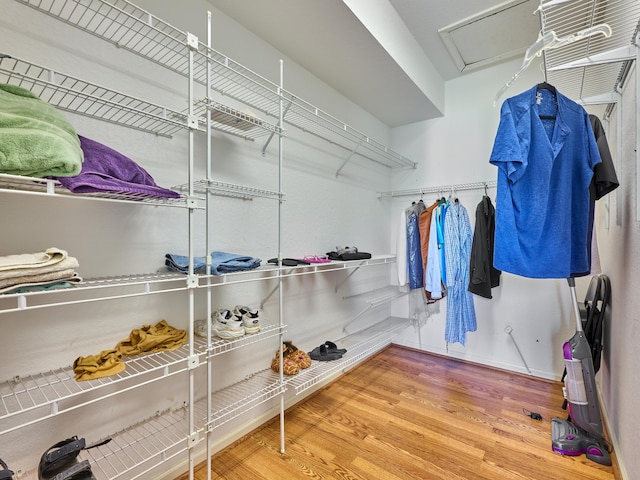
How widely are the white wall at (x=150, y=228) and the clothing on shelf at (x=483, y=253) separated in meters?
1.15

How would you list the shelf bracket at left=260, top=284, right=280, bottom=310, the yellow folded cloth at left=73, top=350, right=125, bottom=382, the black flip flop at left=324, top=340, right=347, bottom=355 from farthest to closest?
the black flip flop at left=324, top=340, right=347, bottom=355 → the shelf bracket at left=260, top=284, right=280, bottom=310 → the yellow folded cloth at left=73, top=350, right=125, bottom=382

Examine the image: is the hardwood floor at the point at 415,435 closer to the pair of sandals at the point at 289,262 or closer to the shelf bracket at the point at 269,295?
the shelf bracket at the point at 269,295

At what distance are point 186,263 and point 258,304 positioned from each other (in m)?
0.64

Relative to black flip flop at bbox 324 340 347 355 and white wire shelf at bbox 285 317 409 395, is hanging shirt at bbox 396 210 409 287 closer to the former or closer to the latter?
white wire shelf at bbox 285 317 409 395

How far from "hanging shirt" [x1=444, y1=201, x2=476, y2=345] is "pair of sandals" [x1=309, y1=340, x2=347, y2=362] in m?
1.01

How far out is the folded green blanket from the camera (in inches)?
29.7

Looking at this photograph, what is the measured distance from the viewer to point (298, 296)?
215cm

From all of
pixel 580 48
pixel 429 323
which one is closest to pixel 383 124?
pixel 580 48

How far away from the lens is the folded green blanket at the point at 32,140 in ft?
2.47

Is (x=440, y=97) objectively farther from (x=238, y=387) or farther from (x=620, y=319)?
(x=238, y=387)

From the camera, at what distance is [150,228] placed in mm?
1365

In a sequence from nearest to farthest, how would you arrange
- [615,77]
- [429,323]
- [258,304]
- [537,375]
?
[615,77] < [258,304] < [537,375] < [429,323]

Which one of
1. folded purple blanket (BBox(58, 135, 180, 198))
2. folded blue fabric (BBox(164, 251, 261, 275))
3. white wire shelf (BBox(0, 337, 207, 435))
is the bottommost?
white wire shelf (BBox(0, 337, 207, 435))

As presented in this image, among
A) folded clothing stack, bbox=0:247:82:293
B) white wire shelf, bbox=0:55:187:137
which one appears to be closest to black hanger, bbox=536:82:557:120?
white wire shelf, bbox=0:55:187:137
